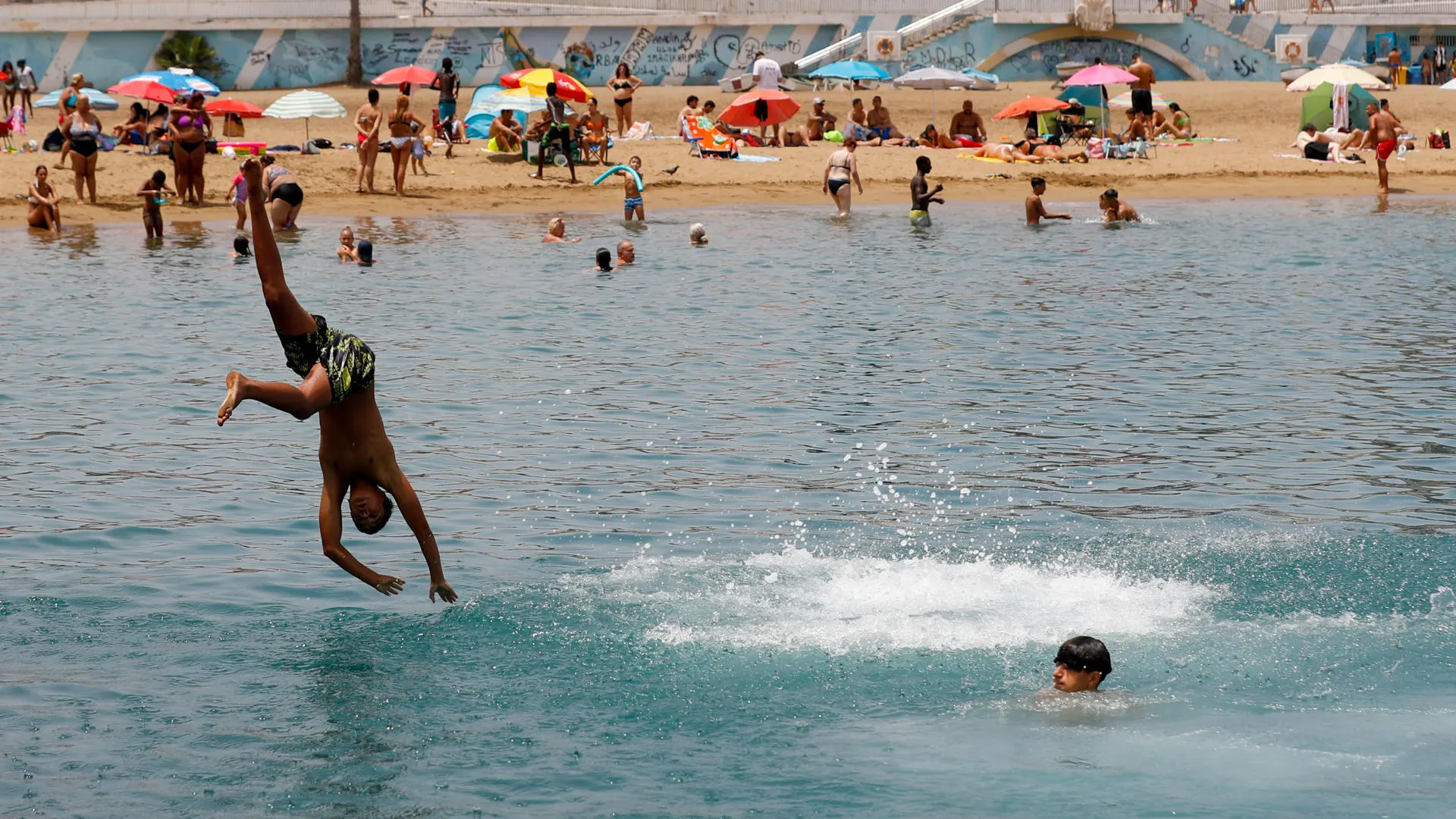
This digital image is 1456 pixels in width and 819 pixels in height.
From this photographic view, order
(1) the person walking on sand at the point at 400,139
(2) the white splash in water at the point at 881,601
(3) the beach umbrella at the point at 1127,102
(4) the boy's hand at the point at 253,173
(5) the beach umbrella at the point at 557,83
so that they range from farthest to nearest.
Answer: (3) the beach umbrella at the point at 1127,102, (5) the beach umbrella at the point at 557,83, (1) the person walking on sand at the point at 400,139, (2) the white splash in water at the point at 881,601, (4) the boy's hand at the point at 253,173

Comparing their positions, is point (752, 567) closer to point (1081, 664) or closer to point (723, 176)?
point (1081, 664)

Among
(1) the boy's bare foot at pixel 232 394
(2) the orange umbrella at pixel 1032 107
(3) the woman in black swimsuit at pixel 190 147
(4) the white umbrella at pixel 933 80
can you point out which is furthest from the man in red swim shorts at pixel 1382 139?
(1) the boy's bare foot at pixel 232 394

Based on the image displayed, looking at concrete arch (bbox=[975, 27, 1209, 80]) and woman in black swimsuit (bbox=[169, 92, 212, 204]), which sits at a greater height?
concrete arch (bbox=[975, 27, 1209, 80])

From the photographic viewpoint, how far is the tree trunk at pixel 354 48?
4956 cm

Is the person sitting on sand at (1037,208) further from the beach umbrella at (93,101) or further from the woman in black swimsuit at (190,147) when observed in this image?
the beach umbrella at (93,101)

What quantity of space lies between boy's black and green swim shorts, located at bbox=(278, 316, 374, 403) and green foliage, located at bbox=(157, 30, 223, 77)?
41.1 metres

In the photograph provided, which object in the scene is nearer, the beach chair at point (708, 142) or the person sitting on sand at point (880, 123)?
the beach chair at point (708, 142)

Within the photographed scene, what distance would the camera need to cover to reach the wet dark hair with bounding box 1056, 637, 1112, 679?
9.23 m

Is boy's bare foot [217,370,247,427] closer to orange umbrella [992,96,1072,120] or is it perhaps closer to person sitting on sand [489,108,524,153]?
person sitting on sand [489,108,524,153]

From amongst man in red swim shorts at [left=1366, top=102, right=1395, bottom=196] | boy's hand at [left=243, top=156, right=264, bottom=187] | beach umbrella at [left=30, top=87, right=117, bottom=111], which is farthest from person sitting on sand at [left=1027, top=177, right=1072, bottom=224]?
boy's hand at [left=243, top=156, right=264, bottom=187]

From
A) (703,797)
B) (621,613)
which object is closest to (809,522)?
(621,613)

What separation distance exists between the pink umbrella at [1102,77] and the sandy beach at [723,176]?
1.97 m

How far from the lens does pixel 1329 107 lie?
141 feet

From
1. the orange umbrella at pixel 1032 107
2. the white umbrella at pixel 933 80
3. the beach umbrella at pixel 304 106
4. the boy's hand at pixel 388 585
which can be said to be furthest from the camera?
the white umbrella at pixel 933 80
